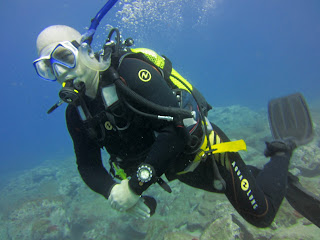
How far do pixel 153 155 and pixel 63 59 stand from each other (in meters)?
1.30

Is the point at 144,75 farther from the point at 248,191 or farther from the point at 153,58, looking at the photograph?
the point at 248,191

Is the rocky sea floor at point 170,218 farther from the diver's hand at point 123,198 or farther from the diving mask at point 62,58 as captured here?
the diving mask at point 62,58

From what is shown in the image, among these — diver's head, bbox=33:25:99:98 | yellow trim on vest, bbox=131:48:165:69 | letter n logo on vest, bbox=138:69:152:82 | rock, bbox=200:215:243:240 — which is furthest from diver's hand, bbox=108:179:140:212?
rock, bbox=200:215:243:240

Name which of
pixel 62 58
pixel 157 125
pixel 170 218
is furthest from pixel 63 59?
pixel 170 218

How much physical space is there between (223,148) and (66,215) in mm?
9158

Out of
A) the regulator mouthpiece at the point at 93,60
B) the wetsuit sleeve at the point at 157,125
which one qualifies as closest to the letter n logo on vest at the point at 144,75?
the wetsuit sleeve at the point at 157,125

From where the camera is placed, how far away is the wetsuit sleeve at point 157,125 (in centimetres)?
156

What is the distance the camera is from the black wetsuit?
1.59 m

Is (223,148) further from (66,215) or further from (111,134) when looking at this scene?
(66,215)

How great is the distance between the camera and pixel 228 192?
2.38 m

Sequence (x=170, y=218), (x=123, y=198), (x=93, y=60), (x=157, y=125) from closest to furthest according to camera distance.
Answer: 1. (x=123, y=198)
2. (x=157, y=125)
3. (x=93, y=60)
4. (x=170, y=218)

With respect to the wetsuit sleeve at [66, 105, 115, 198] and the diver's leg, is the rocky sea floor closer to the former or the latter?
the diver's leg

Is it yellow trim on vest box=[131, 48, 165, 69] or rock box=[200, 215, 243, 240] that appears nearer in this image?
yellow trim on vest box=[131, 48, 165, 69]

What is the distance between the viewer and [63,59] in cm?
188
